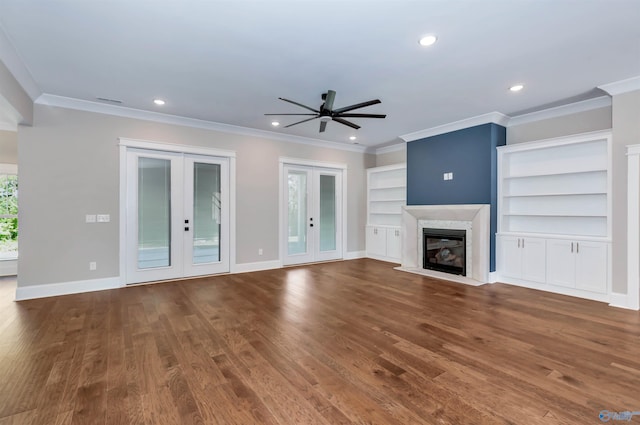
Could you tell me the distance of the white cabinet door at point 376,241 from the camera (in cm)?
754

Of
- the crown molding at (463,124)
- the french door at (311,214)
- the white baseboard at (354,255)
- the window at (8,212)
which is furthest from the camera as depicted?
the white baseboard at (354,255)

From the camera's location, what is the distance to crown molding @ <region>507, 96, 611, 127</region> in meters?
4.45

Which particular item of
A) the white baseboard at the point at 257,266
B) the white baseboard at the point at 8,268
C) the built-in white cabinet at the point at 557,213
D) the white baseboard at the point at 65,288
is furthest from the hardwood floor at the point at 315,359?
the white baseboard at the point at 8,268

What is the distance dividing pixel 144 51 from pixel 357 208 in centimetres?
574

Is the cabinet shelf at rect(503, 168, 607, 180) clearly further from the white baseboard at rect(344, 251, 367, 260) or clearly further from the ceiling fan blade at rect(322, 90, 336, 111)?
the white baseboard at rect(344, 251, 367, 260)

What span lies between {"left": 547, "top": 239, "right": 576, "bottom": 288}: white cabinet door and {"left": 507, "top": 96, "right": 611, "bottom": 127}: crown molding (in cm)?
207

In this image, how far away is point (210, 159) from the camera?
19.0 ft

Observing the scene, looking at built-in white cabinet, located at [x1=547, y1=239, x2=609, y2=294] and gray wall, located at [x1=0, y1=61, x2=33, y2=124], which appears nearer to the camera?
gray wall, located at [x1=0, y1=61, x2=33, y2=124]

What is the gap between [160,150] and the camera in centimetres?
530

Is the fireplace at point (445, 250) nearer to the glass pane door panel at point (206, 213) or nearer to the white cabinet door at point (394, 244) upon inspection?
the white cabinet door at point (394, 244)

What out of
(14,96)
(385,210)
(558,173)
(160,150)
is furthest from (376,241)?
(14,96)

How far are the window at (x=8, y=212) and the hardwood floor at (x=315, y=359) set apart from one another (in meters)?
2.04

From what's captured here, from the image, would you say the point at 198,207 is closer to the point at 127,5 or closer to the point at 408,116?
the point at 127,5

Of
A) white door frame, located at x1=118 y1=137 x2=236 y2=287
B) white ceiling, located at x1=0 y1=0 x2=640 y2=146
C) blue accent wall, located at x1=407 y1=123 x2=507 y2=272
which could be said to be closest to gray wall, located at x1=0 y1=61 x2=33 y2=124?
white ceiling, located at x1=0 y1=0 x2=640 y2=146
